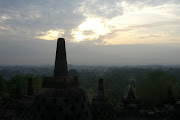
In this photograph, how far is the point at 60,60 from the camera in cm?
529

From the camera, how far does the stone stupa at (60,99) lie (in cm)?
470

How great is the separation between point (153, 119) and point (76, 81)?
1768cm

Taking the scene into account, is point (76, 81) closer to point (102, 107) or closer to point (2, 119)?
point (102, 107)

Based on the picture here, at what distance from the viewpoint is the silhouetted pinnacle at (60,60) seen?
5.23m

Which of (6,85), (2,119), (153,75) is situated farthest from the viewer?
(6,85)

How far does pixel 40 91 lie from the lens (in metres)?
5.08

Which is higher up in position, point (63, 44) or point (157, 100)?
point (63, 44)

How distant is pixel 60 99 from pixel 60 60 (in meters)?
1.19

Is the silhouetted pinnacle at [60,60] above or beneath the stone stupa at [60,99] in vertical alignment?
above

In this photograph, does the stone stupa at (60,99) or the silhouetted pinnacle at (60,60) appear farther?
the silhouetted pinnacle at (60,60)

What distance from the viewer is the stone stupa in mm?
4695

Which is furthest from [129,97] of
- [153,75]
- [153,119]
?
[153,75]

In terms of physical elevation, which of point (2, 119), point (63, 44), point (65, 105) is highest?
point (63, 44)

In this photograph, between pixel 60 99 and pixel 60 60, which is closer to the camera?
pixel 60 99
